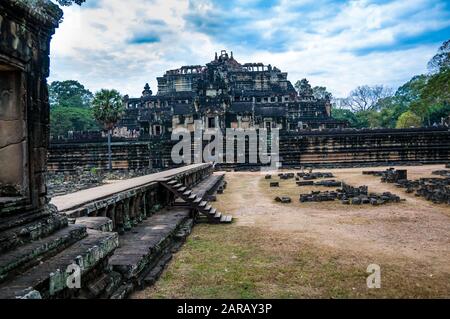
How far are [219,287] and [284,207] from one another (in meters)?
7.28

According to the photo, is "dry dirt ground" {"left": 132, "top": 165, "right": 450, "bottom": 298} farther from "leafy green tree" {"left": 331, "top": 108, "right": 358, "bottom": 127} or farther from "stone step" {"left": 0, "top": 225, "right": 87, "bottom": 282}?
"leafy green tree" {"left": 331, "top": 108, "right": 358, "bottom": 127}

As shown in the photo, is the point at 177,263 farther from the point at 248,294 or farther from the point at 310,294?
the point at 310,294

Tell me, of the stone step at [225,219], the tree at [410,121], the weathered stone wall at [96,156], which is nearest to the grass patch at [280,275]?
the stone step at [225,219]

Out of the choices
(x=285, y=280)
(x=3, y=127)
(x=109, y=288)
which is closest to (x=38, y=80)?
(x=3, y=127)

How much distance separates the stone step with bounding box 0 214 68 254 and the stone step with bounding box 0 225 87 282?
57 millimetres

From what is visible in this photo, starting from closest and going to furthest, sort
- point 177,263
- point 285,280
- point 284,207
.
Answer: point 285,280, point 177,263, point 284,207

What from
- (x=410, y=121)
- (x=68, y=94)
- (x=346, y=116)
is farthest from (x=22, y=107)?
(x=68, y=94)

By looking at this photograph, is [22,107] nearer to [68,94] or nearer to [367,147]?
[367,147]

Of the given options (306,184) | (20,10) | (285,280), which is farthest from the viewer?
(306,184)

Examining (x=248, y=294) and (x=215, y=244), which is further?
(x=215, y=244)

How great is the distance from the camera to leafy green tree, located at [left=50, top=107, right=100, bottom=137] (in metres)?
Result: 59.8

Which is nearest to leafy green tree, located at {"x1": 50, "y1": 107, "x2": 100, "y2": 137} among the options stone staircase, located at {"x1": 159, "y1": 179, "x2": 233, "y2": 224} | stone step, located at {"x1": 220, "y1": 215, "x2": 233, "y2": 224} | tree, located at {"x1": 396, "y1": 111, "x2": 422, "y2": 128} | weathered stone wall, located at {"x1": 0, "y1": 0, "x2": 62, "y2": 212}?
tree, located at {"x1": 396, "y1": 111, "x2": 422, "y2": 128}

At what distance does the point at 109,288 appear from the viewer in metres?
4.12

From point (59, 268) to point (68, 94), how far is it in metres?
88.8
